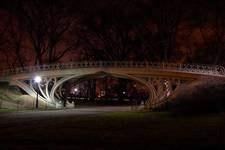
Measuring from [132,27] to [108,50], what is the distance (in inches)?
276

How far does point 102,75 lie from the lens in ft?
197

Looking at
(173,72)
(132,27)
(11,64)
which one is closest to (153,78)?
(173,72)

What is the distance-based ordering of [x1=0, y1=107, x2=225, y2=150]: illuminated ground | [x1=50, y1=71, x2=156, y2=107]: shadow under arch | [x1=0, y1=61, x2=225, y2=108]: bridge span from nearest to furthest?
[x1=0, y1=107, x2=225, y2=150]: illuminated ground < [x1=0, y1=61, x2=225, y2=108]: bridge span < [x1=50, y1=71, x2=156, y2=107]: shadow under arch

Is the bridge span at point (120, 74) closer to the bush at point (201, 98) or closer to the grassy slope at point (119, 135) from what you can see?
the bush at point (201, 98)

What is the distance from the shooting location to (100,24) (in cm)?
6675

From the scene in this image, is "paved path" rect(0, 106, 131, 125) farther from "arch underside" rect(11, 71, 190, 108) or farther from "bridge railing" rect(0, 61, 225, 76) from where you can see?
"bridge railing" rect(0, 61, 225, 76)

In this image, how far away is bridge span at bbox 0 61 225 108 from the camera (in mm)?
53969

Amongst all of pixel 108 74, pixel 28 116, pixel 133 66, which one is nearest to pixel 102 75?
pixel 108 74

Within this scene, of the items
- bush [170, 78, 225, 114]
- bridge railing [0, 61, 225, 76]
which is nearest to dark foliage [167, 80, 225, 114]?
bush [170, 78, 225, 114]

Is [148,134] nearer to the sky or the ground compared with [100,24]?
nearer to the ground

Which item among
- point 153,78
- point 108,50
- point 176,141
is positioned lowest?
point 176,141

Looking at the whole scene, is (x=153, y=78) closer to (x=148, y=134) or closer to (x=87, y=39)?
(x=87, y=39)

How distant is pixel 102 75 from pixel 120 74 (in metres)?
3.32

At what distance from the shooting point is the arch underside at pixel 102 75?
182 feet
